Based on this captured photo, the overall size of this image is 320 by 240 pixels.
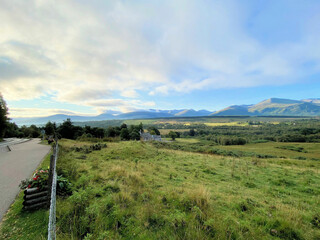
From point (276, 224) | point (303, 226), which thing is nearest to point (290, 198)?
point (303, 226)

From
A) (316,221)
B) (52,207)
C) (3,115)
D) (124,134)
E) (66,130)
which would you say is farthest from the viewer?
(124,134)

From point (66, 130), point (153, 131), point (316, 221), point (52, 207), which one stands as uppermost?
point (66, 130)

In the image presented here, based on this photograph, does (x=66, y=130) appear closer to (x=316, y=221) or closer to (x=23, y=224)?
(x=23, y=224)

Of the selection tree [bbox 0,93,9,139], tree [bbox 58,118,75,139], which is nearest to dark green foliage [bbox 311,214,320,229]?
tree [bbox 0,93,9,139]

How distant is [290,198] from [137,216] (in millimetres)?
8023

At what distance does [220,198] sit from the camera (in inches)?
237

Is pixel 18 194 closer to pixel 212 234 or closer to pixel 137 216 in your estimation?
pixel 137 216

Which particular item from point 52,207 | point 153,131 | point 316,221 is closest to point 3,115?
point 52,207

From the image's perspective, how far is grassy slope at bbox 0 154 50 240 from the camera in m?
3.55

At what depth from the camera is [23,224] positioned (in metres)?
3.93

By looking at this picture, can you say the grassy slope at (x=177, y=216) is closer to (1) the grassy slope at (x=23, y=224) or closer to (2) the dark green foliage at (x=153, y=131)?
(1) the grassy slope at (x=23, y=224)

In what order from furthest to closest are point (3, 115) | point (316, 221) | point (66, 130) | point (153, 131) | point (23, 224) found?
1. point (153, 131)
2. point (66, 130)
3. point (3, 115)
4. point (316, 221)
5. point (23, 224)

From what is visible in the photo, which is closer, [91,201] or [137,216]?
[137,216]

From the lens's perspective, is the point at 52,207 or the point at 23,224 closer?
the point at 52,207
